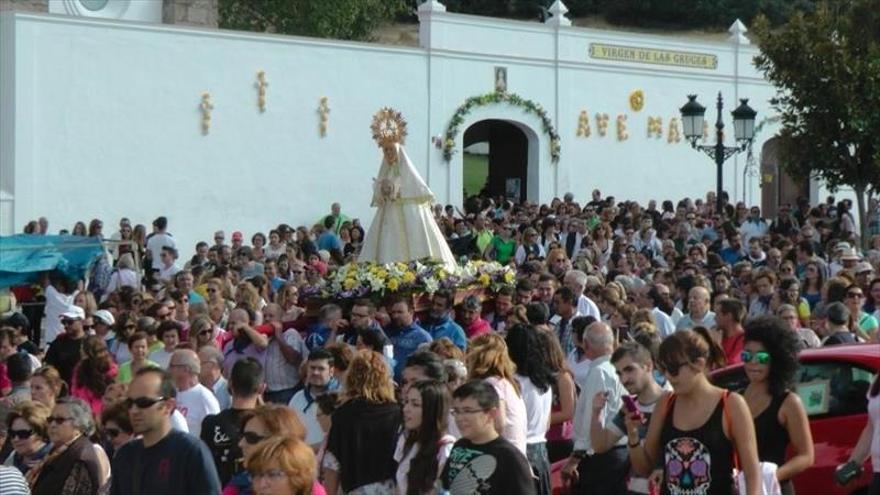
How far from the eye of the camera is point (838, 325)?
14234mm

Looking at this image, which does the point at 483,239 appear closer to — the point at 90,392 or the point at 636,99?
the point at 636,99

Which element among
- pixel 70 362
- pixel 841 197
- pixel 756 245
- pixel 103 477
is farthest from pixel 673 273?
pixel 841 197

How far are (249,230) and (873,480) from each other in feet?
77.1

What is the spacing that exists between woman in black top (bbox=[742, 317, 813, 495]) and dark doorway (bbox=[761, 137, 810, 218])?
31662 millimetres

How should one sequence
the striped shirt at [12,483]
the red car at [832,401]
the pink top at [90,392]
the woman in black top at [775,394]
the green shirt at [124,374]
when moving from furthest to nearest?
Result: the green shirt at [124,374]
the pink top at [90,392]
the red car at [832,401]
the woman in black top at [775,394]
the striped shirt at [12,483]

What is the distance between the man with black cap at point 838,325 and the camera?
13.9 metres

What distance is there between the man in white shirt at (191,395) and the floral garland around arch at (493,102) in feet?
77.0

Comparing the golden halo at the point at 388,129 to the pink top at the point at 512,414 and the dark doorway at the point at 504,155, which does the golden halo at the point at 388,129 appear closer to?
the pink top at the point at 512,414

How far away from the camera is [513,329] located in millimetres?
11805

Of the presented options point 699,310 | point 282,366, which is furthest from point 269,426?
point 699,310

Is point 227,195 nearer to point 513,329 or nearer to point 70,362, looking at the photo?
point 70,362

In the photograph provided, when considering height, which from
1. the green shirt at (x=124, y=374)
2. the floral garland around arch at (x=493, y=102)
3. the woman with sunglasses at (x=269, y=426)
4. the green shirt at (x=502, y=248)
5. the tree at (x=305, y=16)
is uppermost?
the tree at (x=305, y=16)

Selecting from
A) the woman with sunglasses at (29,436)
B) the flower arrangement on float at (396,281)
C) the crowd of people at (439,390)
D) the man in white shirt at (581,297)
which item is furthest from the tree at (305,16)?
the woman with sunglasses at (29,436)

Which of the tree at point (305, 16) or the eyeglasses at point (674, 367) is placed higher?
the tree at point (305, 16)
